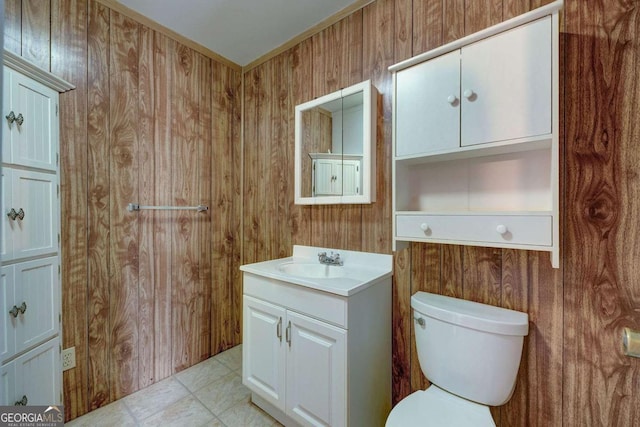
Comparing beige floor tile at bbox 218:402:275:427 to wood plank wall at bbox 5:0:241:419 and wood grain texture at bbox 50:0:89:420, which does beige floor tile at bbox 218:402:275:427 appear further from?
wood grain texture at bbox 50:0:89:420

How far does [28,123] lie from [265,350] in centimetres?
148

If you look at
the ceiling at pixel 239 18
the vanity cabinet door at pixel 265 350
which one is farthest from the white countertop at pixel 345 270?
the ceiling at pixel 239 18

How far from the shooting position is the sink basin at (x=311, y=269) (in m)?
1.77

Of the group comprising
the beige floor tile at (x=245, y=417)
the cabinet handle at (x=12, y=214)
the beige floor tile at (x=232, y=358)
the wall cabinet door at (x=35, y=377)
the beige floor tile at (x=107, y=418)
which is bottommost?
the beige floor tile at (x=245, y=417)

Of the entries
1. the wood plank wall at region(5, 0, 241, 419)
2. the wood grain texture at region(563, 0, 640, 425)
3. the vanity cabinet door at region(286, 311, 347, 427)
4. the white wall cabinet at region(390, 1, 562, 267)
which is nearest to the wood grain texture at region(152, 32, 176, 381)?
the wood plank wall at region(5, 0, 241, 419)

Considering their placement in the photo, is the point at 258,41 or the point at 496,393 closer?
the point at 496,393

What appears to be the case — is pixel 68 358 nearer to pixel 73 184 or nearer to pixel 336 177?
pixel 73 184

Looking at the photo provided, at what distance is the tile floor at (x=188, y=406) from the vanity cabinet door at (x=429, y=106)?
165 cm

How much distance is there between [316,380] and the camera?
141cm

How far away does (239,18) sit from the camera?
1913 mm

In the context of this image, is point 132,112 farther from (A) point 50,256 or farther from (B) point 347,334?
(B) point 347,334

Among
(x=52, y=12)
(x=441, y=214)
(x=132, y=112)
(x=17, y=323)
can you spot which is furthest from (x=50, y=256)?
(x=441, y=214)

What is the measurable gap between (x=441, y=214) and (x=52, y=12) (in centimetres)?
218

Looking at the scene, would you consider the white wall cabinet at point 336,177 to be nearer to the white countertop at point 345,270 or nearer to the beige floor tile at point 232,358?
the white countertop at point 345,270
